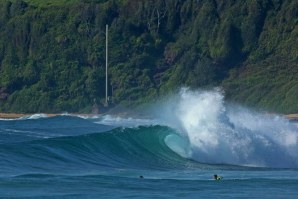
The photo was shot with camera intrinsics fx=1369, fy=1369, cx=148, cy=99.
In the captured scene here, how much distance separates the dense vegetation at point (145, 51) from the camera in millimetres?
68938

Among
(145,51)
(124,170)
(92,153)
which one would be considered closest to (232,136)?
(92,153)

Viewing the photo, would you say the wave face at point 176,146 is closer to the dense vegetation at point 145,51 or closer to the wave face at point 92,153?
the wave face at point 92,153

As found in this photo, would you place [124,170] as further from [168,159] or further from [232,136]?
[232,136]

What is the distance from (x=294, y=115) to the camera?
2438 inches

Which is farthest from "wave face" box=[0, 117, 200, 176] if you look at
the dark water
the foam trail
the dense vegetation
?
the dense vegetation

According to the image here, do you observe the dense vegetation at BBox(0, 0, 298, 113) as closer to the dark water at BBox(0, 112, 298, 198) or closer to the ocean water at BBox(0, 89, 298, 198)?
the ocean water at BBox(0, 89, 298, 198)

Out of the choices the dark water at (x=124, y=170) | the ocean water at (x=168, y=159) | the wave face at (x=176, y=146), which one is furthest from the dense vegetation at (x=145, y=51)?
the dark water at (x=124, y=170)

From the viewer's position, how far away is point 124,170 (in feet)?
97.2

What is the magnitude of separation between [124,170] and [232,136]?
5787mm

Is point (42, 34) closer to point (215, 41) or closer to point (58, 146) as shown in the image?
point (215, 41)

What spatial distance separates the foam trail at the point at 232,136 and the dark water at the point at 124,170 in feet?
1.36

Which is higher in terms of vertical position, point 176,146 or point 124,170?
point 176,146

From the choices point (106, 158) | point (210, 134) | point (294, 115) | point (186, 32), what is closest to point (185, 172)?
point (106, 158)

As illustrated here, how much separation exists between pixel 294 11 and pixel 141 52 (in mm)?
8299
